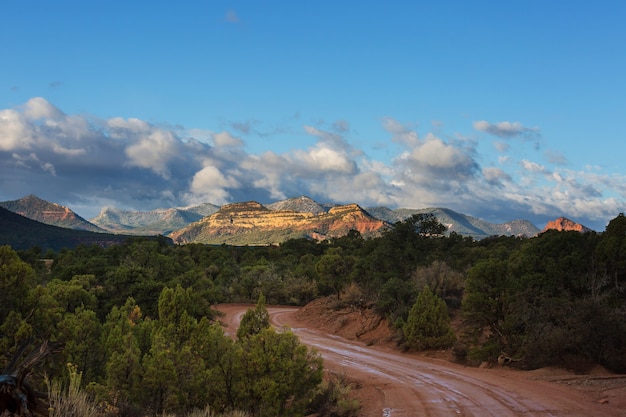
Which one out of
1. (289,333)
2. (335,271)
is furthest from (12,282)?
(335,271)

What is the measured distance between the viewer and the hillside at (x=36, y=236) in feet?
395

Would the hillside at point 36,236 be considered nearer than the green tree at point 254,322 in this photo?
No

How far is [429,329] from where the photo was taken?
27594mm

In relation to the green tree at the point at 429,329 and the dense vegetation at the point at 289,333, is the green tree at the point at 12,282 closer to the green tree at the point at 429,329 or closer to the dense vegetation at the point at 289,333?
the dense vegetation at the point at 289,333

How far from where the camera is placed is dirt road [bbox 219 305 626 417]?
14.2m

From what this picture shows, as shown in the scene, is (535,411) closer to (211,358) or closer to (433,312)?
(211,358)

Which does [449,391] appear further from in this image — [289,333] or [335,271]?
[335,271]

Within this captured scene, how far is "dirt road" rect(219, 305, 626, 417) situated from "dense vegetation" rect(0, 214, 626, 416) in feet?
6.91

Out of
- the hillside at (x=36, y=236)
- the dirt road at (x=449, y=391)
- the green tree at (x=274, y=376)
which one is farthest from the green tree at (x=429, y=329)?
the hillside at (x=36, y=236)

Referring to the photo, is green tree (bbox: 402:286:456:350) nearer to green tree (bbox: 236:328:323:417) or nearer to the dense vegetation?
the dense vegetation

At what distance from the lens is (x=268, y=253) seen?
89.1 m

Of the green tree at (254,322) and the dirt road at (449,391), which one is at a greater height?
the green tree at (254,322)

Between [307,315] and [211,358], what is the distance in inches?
1212

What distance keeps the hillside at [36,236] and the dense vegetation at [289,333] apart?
81862 millimetres
